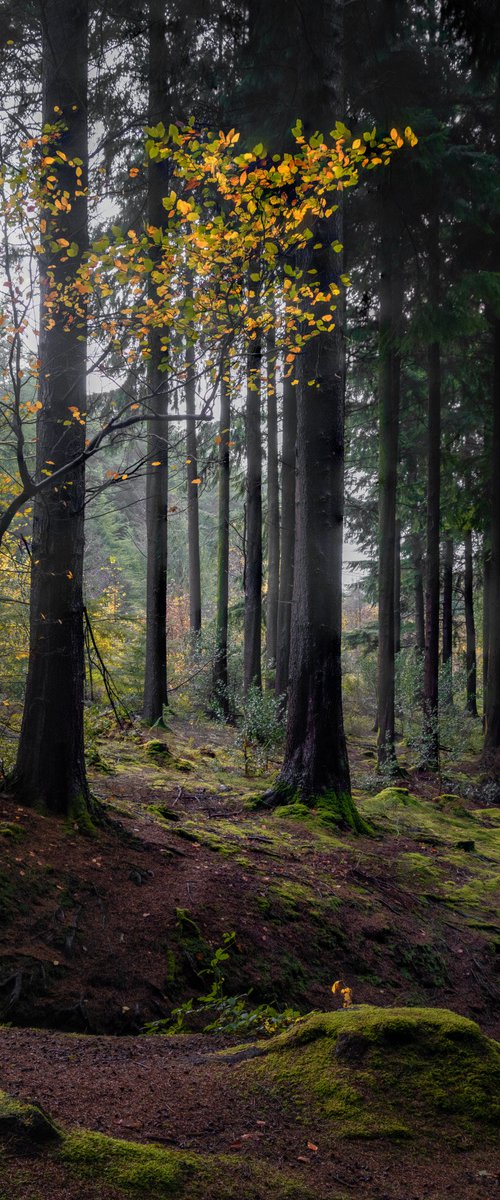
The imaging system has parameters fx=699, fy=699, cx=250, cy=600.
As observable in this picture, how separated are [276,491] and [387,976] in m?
12.3

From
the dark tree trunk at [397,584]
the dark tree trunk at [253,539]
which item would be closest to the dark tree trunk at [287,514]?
the dark tree trunk at [253,539]

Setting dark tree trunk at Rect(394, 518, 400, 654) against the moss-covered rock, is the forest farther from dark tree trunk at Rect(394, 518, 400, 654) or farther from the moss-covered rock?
dark tree trunk at Rect(394, 518, 400, 654)

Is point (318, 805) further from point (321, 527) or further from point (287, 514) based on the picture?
point (287, 514)

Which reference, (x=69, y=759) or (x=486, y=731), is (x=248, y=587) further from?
(x=69, y=759)

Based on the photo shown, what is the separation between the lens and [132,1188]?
1626 mm

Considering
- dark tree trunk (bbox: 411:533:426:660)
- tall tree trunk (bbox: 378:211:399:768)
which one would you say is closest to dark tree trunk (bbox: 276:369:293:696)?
tall tree trunk (bbox: 378:211:399:768)

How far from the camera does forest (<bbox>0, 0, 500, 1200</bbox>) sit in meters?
2.21

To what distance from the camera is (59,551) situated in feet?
17.0

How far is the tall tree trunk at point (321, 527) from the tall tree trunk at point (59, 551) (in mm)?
2845

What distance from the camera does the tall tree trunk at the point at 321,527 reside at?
736cm

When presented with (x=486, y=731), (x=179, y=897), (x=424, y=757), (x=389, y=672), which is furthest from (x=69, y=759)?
(x=486, y=731)

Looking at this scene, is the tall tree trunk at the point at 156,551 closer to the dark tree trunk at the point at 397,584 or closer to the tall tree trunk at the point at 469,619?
the dark tree trunk at the point at 397,584

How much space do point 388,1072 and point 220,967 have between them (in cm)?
215

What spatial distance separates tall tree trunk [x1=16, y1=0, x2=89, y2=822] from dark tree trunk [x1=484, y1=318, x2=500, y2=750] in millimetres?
9206
